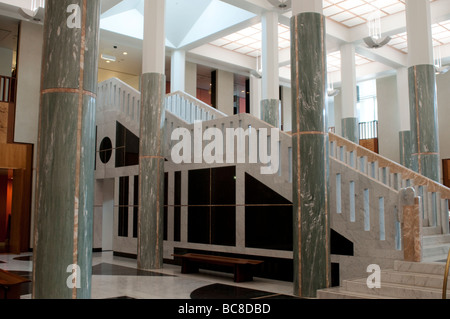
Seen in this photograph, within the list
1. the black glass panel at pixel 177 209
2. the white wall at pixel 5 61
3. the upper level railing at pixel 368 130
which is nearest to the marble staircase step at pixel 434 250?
the black glass panel at pixel 177 209

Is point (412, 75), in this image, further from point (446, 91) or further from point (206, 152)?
point (446, 91)

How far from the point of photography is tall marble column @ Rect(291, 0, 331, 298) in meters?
7.08

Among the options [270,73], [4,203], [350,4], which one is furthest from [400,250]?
[4,203]

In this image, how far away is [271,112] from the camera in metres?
14.5

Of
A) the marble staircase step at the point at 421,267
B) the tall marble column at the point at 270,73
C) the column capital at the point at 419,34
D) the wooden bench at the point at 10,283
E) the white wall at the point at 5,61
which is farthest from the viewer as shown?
the white wall at the point at 5,61

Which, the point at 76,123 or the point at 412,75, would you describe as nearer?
the point at 76,123

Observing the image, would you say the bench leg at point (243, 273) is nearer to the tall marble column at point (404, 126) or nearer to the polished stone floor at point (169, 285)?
the polished stone floor at point (169, 285)

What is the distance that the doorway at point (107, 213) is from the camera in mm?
14812

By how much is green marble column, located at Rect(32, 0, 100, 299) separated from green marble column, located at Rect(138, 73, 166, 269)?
19.6 feet

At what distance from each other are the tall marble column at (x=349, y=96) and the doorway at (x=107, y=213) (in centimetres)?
936

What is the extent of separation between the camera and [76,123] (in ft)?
14.6

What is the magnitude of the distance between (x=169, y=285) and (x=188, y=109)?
8269 millimetres
